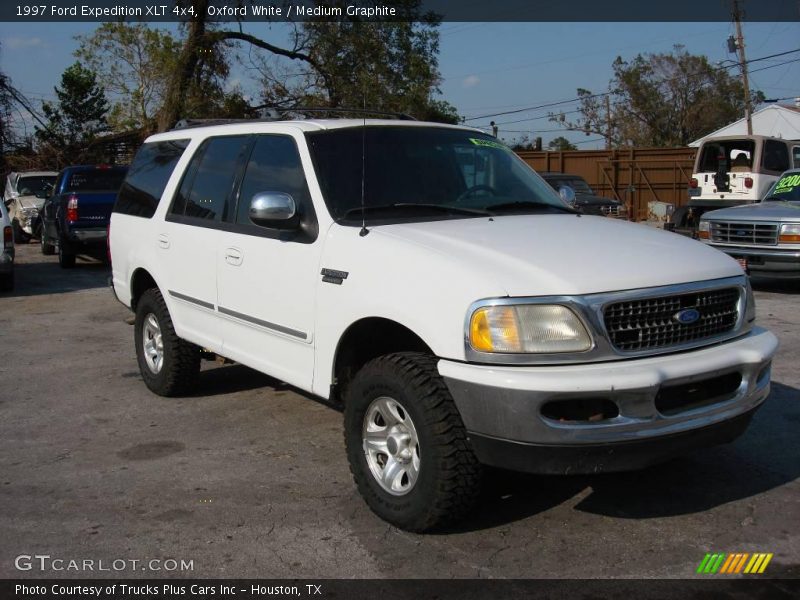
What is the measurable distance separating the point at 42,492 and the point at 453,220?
2629mm

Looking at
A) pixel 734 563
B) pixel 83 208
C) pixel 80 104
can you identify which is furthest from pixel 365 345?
pixel 80 104

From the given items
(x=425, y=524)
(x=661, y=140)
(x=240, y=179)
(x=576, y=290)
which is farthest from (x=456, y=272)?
(x=661, y=140)

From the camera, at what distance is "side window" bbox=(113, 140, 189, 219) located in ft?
20.8

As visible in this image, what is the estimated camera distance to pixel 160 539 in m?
3.96

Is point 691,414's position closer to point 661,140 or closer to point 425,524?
point 425,524

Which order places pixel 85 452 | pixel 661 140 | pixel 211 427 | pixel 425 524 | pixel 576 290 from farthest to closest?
pixel 661 140, pixel 211 427, pixel 85 452, pixel 425 524, pixel 576 290

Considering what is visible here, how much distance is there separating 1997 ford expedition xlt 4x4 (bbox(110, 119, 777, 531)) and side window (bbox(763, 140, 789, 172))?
46.0ft

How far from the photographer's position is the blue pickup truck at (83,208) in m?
15.3

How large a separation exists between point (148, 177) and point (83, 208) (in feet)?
31.1

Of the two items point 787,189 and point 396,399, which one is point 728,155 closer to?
point 787,189

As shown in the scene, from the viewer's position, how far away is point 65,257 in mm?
15891

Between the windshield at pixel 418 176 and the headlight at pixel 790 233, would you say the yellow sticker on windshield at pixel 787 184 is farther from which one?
the windshield at pixel 418 176

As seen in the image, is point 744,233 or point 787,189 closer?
point 744,233

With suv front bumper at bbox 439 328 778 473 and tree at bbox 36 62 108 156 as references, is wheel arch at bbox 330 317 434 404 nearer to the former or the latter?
suv front bumper at bbox 439 328 778 473
